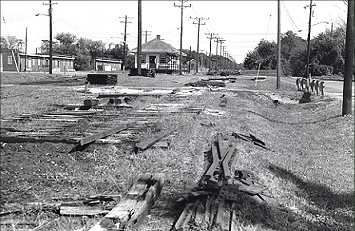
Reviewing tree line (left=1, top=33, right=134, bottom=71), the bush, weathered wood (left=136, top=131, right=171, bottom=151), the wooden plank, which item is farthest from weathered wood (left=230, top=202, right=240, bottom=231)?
tree line (left=1, top=33, right=134, bottom=71)

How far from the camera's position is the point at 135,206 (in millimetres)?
5438

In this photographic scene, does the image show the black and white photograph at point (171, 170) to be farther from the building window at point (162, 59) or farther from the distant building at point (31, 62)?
the building window at point (162, 59)

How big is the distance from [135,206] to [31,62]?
8725 cm

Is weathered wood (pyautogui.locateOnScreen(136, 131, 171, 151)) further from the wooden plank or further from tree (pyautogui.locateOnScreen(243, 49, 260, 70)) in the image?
tree (pyautogui.locateOnScreen(243, 49, 260, 70))

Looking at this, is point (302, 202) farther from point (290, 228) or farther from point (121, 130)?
point (121, 130)

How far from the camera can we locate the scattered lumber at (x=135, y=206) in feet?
15.9

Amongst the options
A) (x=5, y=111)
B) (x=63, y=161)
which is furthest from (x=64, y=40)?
(x=63, y=161)

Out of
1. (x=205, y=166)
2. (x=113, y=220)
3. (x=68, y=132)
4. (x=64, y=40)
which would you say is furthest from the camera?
(x=64, y=40)

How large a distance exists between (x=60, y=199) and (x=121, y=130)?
5.37 metres

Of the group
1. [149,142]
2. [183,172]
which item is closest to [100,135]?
[149,142]

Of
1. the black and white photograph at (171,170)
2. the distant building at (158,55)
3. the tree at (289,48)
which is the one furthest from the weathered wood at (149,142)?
the distant building at (158,55)

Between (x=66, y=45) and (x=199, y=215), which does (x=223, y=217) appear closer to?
(x=199, y=215)

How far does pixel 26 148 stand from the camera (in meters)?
8.71

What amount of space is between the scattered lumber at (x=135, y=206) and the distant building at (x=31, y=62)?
69.9m
